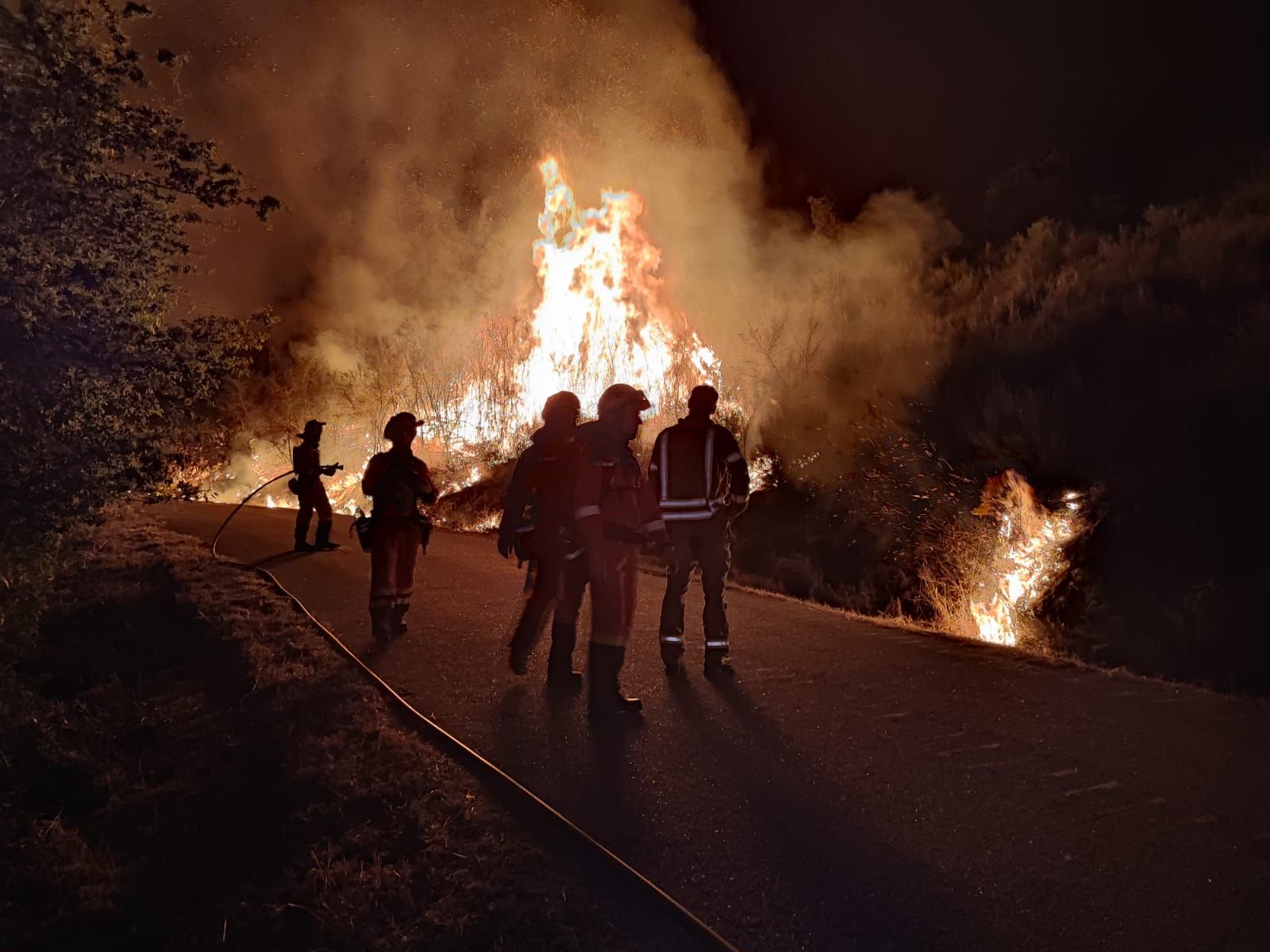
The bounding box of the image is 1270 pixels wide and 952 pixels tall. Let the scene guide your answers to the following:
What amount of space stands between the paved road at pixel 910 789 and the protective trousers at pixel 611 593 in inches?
22.3

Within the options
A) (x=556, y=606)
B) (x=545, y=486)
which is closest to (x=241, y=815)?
(x=556, y=606)

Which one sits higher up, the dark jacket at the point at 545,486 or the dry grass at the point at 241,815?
the dark jacket at the point at 545,486

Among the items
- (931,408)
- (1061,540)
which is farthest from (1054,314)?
(1061,540)

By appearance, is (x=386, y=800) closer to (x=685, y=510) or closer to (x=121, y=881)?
(x=121, y=881)

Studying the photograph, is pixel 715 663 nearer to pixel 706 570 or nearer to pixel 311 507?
pixel 706 570

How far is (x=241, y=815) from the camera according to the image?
528cm

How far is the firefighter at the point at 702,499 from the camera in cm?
602

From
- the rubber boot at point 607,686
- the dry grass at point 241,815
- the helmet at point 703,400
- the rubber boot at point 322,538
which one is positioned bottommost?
the dry grass at point 241,815

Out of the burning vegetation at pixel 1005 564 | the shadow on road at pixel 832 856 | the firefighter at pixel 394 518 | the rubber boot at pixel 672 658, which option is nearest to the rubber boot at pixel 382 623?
the firefighter at pixel 394 518

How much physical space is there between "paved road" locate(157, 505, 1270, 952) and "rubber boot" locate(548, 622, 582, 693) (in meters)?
0.17

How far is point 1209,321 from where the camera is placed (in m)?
8.69

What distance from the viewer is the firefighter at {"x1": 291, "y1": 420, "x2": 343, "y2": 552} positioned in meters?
12.0

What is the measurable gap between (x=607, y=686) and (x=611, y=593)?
0.59m

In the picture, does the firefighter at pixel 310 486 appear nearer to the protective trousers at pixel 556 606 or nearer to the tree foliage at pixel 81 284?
the tree foliage at pixel 81 284
